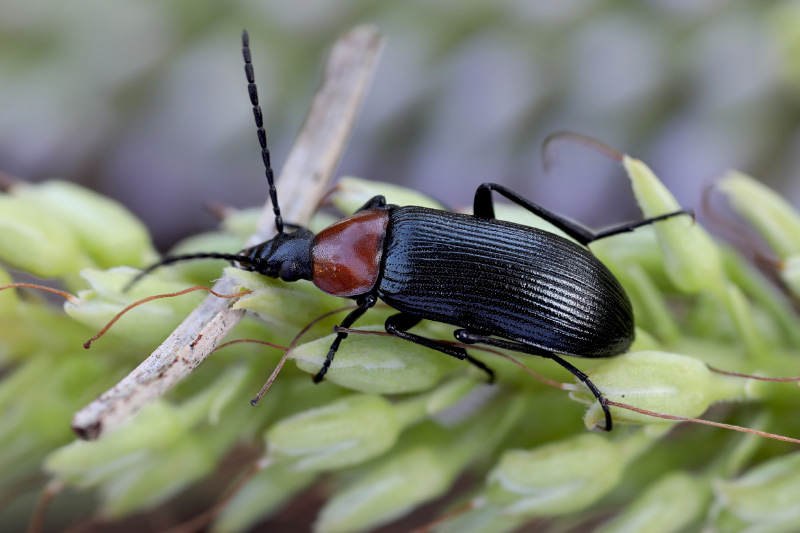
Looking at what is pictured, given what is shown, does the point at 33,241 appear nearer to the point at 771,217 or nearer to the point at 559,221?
the point at 559,221

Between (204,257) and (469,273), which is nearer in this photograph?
(204,257)

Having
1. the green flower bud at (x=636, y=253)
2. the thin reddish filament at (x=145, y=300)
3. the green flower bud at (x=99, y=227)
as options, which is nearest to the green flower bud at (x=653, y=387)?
the green flower bud at (x=636, y=253)

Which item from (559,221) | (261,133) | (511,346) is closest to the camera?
(511,346)

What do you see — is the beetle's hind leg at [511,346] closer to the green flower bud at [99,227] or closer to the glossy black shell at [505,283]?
the glossy black shell at [505,283]

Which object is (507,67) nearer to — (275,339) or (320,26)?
(320,26)

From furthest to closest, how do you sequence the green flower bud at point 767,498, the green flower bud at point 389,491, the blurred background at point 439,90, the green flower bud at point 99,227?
the blurred background at point 439,90, the green flower bud at point 99,227, the green flower bud at point 389,491, the green flower bud at point 767,498

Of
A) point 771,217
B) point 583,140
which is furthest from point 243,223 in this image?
point 771,217

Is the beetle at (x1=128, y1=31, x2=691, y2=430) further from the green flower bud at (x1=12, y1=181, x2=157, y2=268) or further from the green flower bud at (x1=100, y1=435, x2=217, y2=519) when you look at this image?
the green flower bud at (x1=100, y1=435, x2=217, y2=519)
